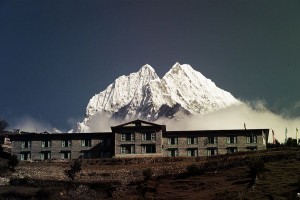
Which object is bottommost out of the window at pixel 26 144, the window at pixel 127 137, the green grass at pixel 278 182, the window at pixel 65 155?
the green grass at pixel 278 182

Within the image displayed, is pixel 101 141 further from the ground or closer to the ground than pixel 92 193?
further from the ground

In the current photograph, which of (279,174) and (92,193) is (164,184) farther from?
(279,174)

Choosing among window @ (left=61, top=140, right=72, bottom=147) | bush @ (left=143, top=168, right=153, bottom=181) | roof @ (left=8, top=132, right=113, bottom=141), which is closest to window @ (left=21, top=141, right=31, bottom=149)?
roof @ (left=8, top=132, right=113, bottom=141)

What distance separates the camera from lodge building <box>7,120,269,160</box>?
112 meters

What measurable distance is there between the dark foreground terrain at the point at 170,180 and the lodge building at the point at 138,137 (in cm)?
1679

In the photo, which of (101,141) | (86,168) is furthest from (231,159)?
(101,141)

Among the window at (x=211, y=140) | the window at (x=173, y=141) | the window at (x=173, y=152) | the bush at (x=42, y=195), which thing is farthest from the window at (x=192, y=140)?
the bush at (x=42, y=195)

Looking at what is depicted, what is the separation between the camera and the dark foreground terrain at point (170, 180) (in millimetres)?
70750

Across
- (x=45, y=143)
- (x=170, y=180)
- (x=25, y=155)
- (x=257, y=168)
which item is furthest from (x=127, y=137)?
(x=257, y=168)

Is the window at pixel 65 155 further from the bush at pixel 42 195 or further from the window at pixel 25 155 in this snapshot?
the bush at pixel 42 195

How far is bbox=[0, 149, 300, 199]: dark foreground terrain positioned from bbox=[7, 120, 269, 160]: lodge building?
55.1 feet

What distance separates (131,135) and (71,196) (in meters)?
36.1

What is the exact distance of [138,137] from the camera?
365ft

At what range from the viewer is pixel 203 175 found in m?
82.1
